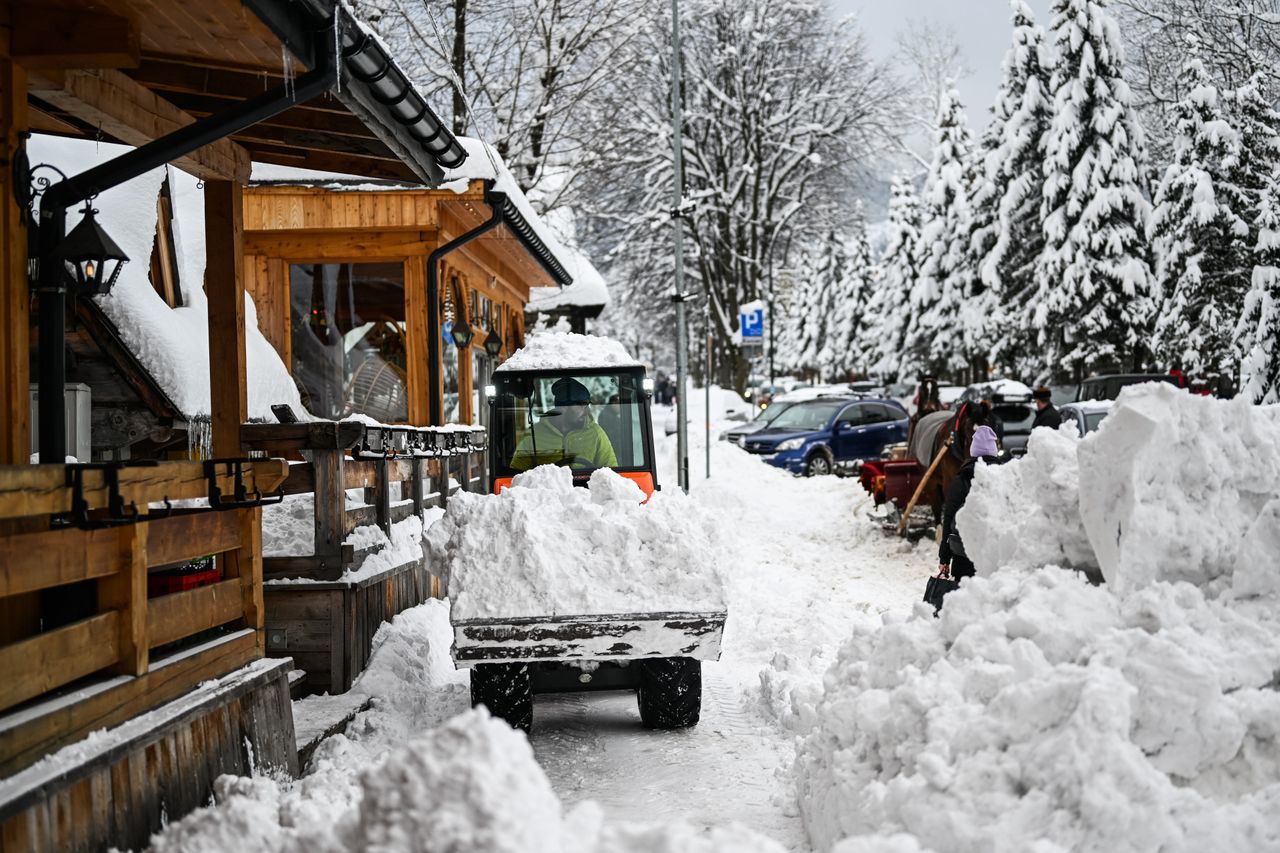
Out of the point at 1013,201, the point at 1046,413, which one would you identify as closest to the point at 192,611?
the point at 1046,413

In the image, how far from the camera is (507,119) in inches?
933

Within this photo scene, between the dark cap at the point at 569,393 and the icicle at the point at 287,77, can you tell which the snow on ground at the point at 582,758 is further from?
the icicle at the point at 287,77

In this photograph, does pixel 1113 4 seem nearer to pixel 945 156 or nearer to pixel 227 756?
pixel 945 156

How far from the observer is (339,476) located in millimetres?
7262

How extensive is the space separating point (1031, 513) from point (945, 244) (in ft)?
146

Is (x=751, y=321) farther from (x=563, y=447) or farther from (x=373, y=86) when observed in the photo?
(x=373, y=86)

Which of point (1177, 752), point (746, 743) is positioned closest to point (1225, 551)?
point (1177, 752)

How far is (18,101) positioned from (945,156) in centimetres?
4655

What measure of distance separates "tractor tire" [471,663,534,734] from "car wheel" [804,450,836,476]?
67.0ft

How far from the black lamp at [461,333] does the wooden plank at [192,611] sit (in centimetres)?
959

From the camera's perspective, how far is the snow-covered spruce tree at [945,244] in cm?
4688

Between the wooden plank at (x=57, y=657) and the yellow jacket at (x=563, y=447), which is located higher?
the yellow jacket at (x=563, y=447)

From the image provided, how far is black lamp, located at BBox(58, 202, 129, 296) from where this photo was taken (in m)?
5.40

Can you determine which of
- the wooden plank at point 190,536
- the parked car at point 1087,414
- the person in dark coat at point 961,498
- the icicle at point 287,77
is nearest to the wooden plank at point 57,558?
the wooden plank at point 190,536
